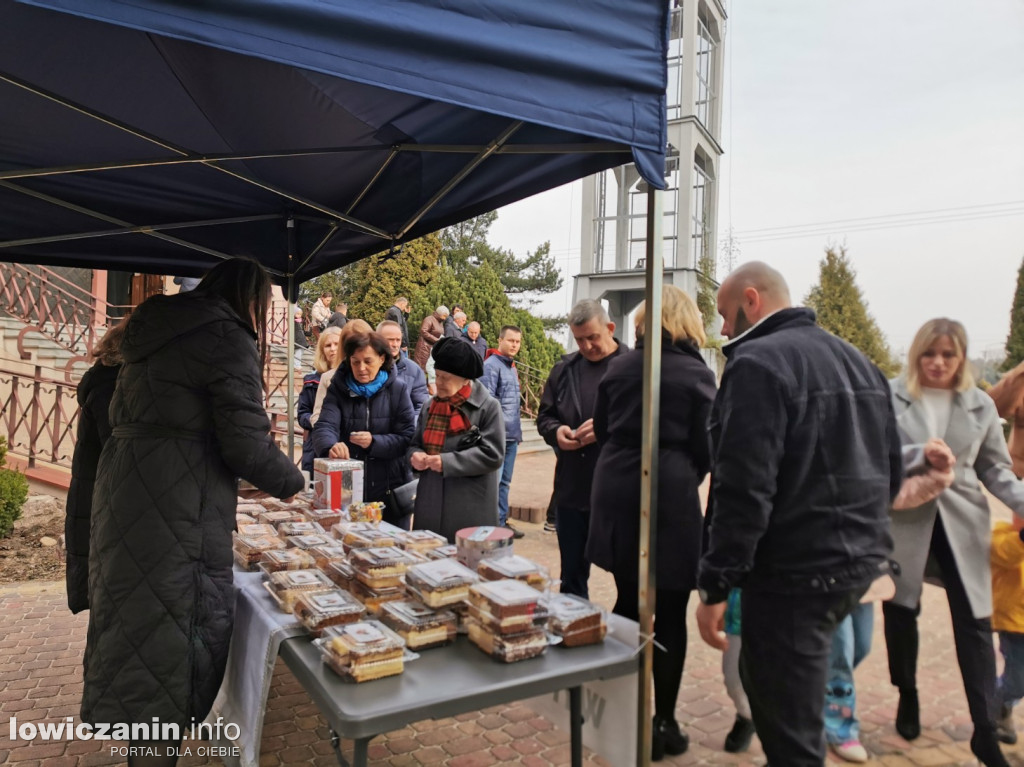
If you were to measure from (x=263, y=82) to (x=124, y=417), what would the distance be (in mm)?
1332

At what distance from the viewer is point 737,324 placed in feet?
7.07

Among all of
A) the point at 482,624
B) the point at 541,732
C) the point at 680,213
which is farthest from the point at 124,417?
the point at 680,213

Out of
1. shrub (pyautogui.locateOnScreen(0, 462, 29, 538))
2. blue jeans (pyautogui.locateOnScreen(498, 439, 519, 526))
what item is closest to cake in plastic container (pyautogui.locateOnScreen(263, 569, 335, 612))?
blue jeans (pyautogui.locateOnScreen(498, 439, 519, 526))

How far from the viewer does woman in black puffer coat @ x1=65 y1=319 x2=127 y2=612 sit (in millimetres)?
2598

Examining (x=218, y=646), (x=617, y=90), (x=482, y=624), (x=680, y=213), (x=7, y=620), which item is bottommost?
(x=7, y=620)

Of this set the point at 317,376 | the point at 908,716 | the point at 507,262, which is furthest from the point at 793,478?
the point at 507,262

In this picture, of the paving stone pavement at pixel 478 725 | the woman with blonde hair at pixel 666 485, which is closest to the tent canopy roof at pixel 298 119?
the woman with blonde hair at pixel 666 485

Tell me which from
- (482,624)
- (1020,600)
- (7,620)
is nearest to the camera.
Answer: (482,624)

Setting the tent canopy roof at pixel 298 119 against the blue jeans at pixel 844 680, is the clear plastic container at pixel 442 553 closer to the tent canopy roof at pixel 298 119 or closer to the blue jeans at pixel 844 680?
the tent canopy roof at pixel 298 119

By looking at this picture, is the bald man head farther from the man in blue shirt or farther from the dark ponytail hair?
the man in blue shirt

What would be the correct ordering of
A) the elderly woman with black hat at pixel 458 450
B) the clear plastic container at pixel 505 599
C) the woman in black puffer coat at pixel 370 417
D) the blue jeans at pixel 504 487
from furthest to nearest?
1. the blue jeans at pixel 504 487
2. the woman in black puffer coat at pixel 370 417
3. the elderly woman with black hat at pixel 458 450
4. the clear plastic container at pixel 505 599

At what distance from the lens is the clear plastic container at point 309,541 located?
2521 millimetres

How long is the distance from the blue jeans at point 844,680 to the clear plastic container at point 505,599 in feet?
5.24

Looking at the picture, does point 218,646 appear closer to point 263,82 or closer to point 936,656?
point 263,82
